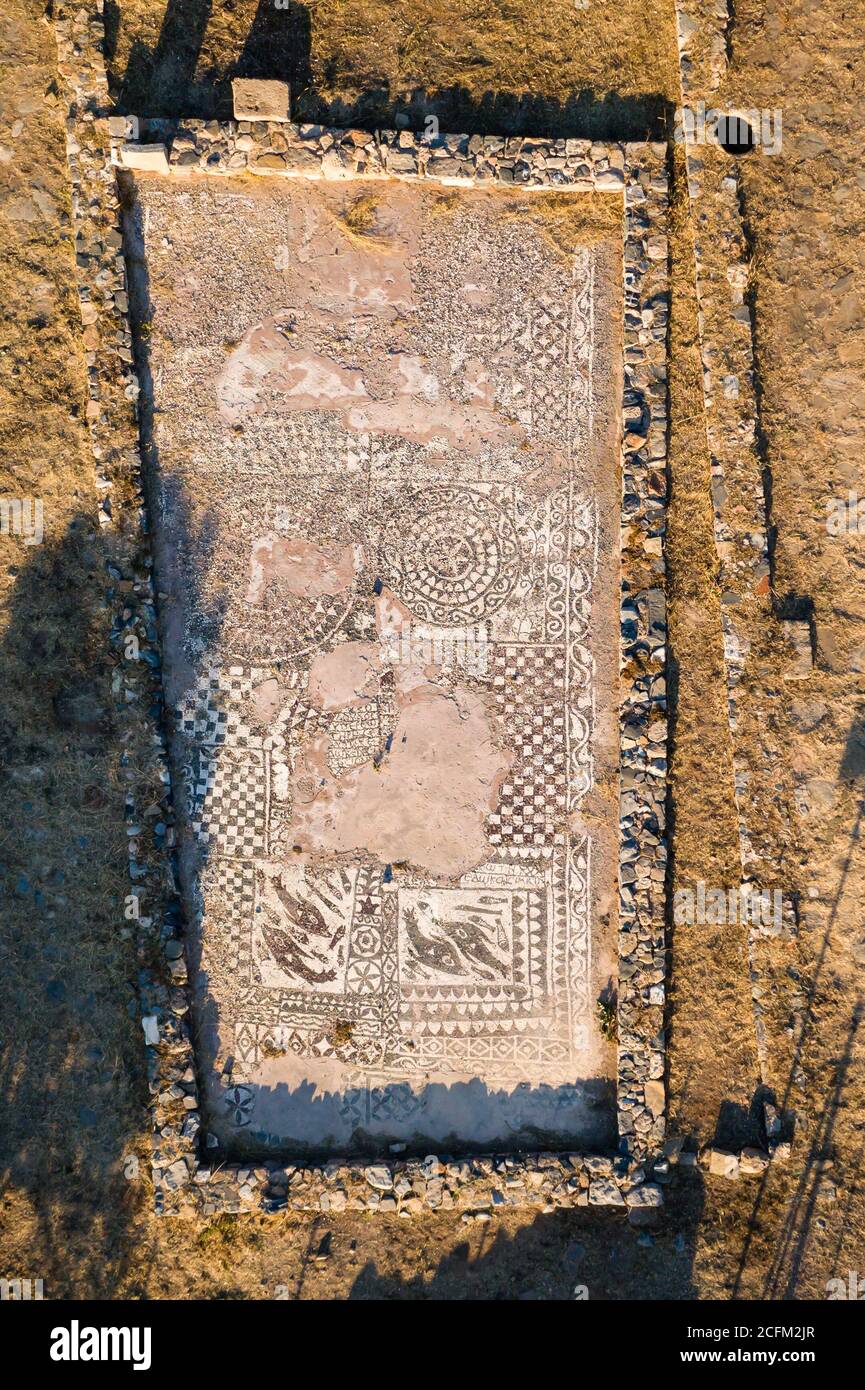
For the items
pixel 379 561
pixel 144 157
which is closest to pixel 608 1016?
pixel 379 561

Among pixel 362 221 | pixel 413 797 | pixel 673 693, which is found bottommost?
pixel 413 797

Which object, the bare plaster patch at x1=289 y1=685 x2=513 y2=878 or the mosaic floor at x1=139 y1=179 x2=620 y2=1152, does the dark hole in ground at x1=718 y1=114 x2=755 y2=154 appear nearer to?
the mosaic floor at x1=139 y1=179 x2=620 y2=1152

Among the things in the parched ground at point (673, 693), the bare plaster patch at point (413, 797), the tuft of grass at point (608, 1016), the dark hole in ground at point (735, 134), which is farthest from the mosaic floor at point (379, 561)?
the dark hole in ground at point (735, 134)

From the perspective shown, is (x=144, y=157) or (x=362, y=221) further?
(x=362, y=221)

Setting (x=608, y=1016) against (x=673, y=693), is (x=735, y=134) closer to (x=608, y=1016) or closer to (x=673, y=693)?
(x=673, y=693)

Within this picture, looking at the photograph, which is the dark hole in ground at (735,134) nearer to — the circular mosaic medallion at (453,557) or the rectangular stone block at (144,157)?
the circular mosaic medallion at (453,557)

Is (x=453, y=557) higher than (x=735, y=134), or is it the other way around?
(x=735, y=134)
